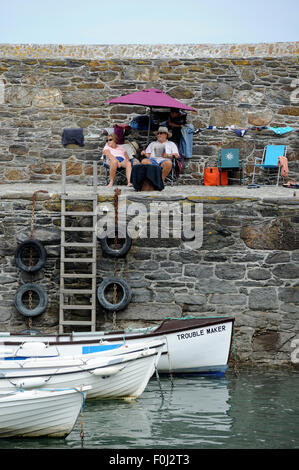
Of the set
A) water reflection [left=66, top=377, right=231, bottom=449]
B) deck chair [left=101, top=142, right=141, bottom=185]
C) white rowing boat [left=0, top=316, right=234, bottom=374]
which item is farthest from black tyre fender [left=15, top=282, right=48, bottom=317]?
deck chair [left=101, top=142, right=141, bottom=185]

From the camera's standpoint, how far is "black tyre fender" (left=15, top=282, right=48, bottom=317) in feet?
38.0

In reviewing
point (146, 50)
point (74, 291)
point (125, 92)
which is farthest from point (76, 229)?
point (146, 50)

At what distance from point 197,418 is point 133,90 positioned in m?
8.65

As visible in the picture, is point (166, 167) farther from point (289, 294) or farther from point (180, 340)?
point (180, 340)

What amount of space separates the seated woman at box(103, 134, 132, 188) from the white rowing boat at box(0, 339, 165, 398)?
493 centimetres

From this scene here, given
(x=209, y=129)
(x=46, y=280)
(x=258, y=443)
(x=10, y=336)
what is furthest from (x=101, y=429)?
(x=209, y=129)

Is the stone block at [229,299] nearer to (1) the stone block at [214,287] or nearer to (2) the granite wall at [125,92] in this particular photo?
(1) the stone block at [214,287]

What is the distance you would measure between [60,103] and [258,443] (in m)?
9.67

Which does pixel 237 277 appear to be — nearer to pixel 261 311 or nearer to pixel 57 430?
pixel 261 311

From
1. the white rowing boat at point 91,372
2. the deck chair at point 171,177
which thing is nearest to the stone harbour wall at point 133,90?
the deck chair at point 171,177

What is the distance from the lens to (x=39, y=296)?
11.6 meters

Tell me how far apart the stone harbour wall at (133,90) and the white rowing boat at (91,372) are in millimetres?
6523

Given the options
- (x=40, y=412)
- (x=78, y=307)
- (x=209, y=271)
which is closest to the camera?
(x=40, y=412)

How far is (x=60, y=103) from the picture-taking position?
1536 centimetres
